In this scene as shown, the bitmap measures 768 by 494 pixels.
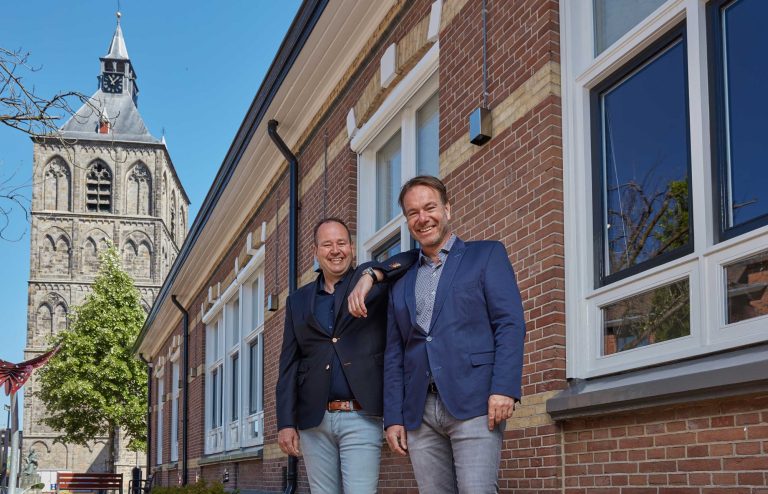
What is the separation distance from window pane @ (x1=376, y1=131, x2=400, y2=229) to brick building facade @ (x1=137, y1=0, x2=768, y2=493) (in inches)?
1.7

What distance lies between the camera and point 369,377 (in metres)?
4.46

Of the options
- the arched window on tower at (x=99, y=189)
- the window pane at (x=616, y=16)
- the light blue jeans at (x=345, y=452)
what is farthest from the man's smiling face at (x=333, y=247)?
the arched window on tower at (x=99, y=189)

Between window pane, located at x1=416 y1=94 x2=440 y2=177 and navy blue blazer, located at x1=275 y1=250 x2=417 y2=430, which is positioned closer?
navy blue blazer, located at x1=275 y1=250 x2=417 y2=430

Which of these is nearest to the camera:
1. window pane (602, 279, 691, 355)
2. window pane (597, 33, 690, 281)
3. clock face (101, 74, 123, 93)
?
window pane (602, 279, 691, 355)

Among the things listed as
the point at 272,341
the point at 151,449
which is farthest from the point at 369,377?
the point at 151,449

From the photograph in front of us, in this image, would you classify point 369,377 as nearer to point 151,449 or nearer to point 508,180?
point 508,180

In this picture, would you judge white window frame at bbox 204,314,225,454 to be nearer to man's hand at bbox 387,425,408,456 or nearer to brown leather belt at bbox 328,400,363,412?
brown leather belt at bbox 328,400,363,412

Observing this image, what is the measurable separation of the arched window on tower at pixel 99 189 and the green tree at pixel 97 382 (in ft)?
142

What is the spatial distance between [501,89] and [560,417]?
238 cm

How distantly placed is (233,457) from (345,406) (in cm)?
1230

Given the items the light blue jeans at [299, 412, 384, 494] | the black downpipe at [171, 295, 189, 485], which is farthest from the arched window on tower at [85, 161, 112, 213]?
the light blue jeans at [299, 412, 384, 494]

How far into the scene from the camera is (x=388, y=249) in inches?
377

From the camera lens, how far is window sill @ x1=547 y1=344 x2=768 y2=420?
398cm

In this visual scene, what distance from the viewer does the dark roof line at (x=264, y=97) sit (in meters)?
10.4
